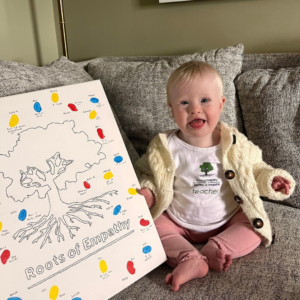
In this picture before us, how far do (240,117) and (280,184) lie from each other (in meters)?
0.42

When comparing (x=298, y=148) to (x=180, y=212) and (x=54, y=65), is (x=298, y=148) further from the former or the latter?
(x=54, y=65)

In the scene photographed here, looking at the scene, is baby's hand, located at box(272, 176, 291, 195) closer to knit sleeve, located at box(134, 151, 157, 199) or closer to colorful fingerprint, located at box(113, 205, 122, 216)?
knit sleeve, located at box(134, 151, 157, 199)

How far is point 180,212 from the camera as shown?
3.58ft

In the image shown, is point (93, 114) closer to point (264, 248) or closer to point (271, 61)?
point (264, 248)

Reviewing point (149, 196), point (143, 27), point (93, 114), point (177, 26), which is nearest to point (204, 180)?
point (149, 196)

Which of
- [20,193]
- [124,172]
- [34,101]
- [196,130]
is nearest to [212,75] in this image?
[196,130]

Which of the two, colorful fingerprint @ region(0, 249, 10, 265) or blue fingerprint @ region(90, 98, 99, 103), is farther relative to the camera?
blue fingerprint @ region(90, 98, 99, 103)

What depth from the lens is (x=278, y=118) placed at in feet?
4.03

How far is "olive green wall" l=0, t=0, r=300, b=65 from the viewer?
1.54 m

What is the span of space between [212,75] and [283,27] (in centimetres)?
73

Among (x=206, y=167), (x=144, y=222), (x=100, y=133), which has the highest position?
(x=100, y=133)

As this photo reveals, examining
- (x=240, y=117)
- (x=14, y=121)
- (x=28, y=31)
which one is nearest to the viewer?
(x=14, y=121)

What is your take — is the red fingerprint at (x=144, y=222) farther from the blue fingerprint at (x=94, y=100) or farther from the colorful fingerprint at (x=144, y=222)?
the blue fingerprint at (x=94, y=100)

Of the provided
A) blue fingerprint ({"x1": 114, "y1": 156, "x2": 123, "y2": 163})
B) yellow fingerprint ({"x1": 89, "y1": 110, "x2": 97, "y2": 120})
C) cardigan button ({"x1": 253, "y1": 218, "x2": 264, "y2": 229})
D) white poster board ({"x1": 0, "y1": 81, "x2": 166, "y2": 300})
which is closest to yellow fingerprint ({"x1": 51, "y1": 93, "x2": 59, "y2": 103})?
white poster board ({"x1": 0, "y1": 81, "x2": 166, "y2": 300})
